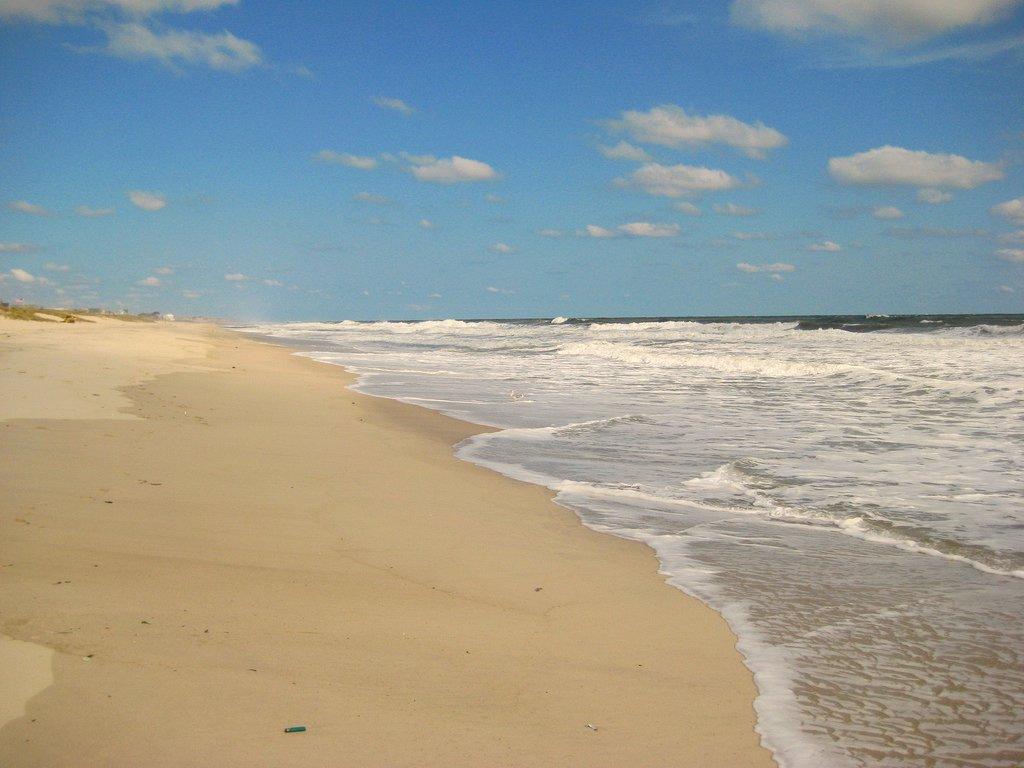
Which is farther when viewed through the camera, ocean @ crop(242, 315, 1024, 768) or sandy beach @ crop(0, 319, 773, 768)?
ocean @ crop(242, 315, 1024, 768)

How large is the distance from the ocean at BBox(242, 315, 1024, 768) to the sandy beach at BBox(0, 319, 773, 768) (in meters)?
0.30

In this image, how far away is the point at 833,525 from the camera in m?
5.50

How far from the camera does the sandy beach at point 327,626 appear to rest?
2488 mm

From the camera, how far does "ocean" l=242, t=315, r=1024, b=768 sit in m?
2.90

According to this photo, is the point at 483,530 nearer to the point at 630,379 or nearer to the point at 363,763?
the point at 363,763

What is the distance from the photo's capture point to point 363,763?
2359mm

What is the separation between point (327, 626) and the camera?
338 centimetres

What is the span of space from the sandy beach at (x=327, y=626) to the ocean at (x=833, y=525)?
11.8 inches

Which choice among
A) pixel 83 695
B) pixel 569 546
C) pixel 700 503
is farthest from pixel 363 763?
pixel 700 503

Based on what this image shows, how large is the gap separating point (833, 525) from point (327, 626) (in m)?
3.73

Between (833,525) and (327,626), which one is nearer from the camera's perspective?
(327,626)

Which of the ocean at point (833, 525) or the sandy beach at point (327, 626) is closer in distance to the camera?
the sandy beach at point (327, 626)

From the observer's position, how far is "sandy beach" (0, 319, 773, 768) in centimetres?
249

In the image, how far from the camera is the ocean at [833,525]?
290 centimetres
